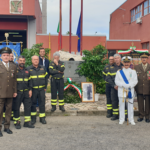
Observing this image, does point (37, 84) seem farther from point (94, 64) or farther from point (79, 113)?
point (94, 64)

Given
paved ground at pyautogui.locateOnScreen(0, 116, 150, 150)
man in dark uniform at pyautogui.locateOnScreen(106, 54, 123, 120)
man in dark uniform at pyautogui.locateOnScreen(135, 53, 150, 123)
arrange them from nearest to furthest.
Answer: paved ground at pyautogui.locateOnScreen(0, 116, 150, 150) → man in dark uniform at pyautogui.locateOnScreen(135, 53, 150, 123) → man in dark uniform at pyautogui.locateOnScreen(106, 54, 123, 120)

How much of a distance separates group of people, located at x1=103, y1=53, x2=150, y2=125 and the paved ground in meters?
0.43

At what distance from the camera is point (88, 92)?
9.96 meters

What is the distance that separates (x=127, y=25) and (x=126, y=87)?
70.5 ft

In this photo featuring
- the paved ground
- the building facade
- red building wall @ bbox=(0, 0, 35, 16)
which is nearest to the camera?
the paved ground

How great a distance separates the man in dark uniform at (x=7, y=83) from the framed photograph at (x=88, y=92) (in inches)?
170

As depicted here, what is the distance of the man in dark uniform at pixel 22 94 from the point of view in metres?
6.38

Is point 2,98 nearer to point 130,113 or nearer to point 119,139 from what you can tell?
point 119,139

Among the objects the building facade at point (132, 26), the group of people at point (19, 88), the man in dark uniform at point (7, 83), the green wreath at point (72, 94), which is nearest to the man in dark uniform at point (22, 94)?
the group of people at point (19, 88)

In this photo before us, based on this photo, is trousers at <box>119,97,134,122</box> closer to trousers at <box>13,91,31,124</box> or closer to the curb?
the curb

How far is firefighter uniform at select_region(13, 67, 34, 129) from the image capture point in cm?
637

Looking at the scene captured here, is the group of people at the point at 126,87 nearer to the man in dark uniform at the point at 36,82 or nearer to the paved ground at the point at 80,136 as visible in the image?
the paved ground at the point at 80,136

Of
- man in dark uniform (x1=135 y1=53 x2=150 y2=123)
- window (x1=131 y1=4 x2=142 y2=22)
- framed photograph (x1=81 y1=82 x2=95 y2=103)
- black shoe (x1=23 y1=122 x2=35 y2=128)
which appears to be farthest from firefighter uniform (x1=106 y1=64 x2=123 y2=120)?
window (x1=131 y1=4 x2=142 y2=22)

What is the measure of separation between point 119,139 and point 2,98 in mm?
3092
